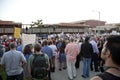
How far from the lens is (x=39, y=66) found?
6570mm

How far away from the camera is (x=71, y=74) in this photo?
11.5 m

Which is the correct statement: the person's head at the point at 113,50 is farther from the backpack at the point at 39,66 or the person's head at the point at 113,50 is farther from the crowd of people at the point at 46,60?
the backpack at the point at 39,66

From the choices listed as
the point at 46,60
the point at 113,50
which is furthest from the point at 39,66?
the point at 113,50

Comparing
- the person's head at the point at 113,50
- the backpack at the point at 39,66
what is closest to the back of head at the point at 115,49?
the person's head at the point at 113,50

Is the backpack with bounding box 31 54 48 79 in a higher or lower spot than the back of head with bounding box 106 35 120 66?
lower

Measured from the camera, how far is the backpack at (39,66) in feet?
21.5

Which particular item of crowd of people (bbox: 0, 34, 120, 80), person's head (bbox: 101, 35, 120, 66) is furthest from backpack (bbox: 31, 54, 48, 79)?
person's head (bbox: 101, 35, 120, 66)

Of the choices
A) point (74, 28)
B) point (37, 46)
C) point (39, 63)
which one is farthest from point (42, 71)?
point (74, 28)

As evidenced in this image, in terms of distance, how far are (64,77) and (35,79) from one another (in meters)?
5.63

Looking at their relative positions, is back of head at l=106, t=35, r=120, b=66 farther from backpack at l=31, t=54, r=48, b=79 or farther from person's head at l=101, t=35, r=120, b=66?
backpack at l=31, t=54, r=48, b=79

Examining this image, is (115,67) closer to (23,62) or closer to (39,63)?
(39,63)

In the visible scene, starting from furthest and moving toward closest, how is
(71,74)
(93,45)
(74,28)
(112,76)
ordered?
(74,28) < (93,45) < (71,74) < (112,76)

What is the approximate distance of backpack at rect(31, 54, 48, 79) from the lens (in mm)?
6559

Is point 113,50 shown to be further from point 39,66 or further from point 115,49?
point 39,66
